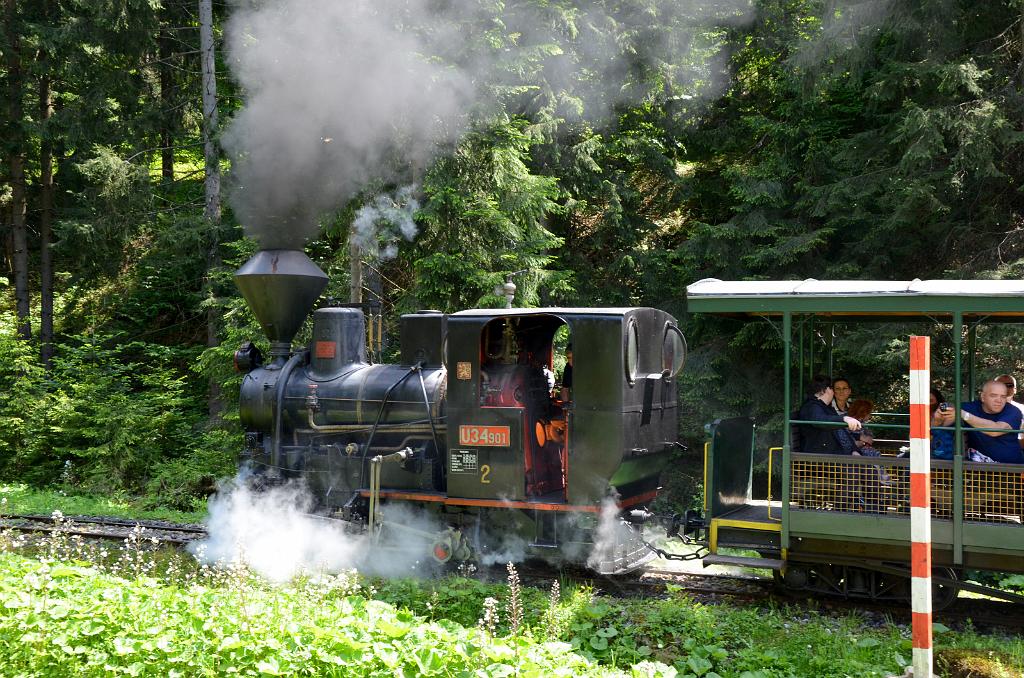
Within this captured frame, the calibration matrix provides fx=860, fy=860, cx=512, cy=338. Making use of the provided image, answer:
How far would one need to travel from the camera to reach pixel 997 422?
21.5ft

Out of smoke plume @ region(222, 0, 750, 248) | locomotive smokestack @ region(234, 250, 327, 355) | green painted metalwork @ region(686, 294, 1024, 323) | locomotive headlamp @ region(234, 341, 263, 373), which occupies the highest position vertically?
smoke plume @ region(222, 0, 750, 248)

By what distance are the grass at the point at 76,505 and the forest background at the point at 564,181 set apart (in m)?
0.65

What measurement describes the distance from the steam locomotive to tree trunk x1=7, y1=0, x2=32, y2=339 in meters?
11.1

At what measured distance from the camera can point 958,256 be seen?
37.7 feet

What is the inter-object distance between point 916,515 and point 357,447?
5.73 m

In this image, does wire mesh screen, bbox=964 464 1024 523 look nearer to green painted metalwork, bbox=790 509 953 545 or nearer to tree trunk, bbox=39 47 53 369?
green painted metalwork, bbox=790 509 953 545

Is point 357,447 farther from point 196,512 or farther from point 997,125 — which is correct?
point 997,125

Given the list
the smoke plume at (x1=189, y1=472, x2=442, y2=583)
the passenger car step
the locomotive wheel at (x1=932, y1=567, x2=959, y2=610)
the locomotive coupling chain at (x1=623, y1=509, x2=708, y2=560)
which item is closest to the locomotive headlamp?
the smoke plume at (x1=189, y1=472, x2=442, y2=583)

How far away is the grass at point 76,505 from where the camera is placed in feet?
38.6

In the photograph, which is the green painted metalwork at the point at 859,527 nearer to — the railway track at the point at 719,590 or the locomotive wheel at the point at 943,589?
the locomotive wheel at the point at 943,589

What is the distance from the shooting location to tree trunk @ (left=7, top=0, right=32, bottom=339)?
692 inches

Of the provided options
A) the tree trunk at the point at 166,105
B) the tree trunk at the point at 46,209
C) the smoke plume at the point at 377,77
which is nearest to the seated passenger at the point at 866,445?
the smoke plume at the point at 377,77

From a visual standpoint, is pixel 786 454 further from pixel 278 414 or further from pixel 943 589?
pixel 278 414

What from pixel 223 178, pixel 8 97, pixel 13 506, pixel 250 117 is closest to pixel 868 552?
pixel 250 117
